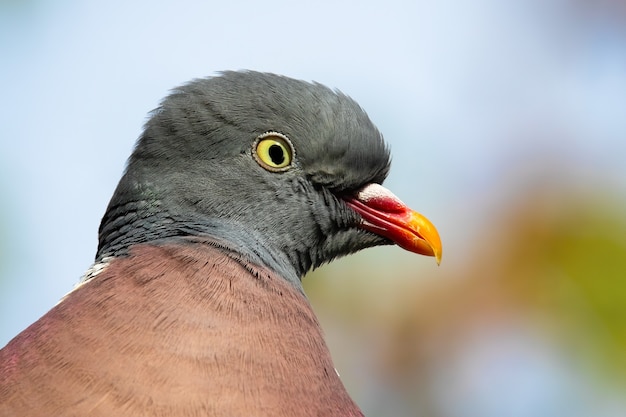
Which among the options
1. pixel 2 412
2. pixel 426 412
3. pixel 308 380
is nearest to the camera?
pixel 2 412

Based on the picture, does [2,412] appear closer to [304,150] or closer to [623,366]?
[304,150]

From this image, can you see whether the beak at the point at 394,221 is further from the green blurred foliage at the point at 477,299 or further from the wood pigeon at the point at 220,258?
the green blurred foliage at the point at 477,299

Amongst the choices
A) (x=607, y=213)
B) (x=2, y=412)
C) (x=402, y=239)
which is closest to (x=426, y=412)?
(x=607, y=213)

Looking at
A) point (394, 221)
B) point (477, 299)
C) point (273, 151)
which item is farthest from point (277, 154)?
point (477, 299)

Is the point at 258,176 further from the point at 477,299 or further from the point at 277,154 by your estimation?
the point at 477,299

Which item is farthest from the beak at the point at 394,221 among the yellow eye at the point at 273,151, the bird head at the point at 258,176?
the yellow eye at the point at 273,151

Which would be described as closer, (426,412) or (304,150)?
(304,150)

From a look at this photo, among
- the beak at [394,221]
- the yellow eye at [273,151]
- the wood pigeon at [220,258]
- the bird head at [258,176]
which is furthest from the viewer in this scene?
the beak at [394,221]
